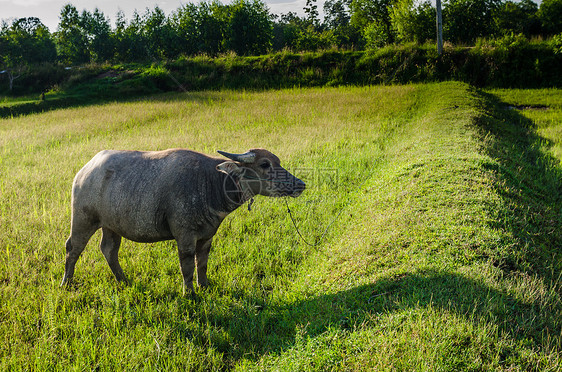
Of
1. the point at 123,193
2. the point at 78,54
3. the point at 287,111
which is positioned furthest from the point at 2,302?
the point at 78,54

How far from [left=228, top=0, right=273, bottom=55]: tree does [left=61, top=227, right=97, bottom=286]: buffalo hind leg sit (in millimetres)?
28494

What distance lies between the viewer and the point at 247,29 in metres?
29.3

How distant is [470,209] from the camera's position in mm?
4086

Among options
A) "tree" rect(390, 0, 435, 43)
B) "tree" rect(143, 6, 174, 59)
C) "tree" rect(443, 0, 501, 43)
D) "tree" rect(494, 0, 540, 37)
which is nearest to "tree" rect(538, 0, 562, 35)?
"tree" rect(494, 0, 540, 37)

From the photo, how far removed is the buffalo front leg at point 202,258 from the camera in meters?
3.36

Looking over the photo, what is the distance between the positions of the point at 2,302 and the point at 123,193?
1.42m

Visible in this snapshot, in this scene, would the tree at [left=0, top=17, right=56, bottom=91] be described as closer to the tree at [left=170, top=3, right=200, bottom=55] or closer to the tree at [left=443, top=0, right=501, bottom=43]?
the tree at [left=170, top=3, right=200, bottom=55]

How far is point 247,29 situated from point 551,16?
2621 cm

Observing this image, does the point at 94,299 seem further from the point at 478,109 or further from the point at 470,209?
the point at 478,109

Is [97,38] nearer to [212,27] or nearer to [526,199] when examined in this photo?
[212,27]

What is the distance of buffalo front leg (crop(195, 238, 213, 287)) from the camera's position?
3.36 metres

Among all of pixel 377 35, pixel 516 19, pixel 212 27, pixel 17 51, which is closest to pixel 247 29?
pixel 212 27

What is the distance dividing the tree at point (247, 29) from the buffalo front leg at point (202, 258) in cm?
2848

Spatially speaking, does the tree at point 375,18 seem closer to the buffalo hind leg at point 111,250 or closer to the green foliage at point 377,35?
the green foliage at point 377,35
